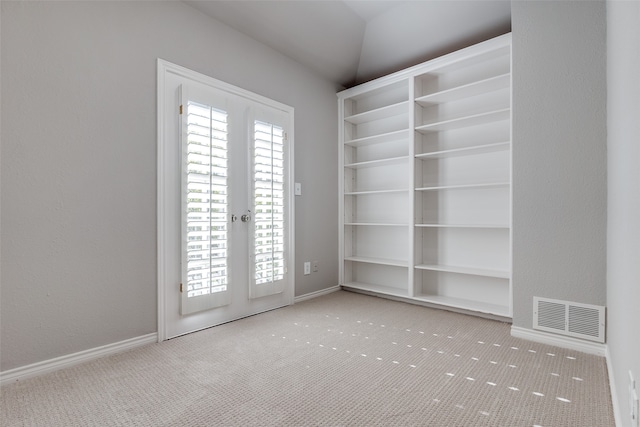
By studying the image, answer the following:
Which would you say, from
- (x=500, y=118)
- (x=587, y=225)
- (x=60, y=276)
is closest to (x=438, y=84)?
(x=500, y=118)

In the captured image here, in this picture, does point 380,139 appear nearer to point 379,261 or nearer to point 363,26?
point 363,26

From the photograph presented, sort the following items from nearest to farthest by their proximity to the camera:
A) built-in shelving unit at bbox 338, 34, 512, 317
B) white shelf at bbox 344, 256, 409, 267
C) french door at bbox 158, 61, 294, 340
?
french door at bbox 158, 61, 294, 340 < built-in shelving unit at bbox 338, 34, 512, 317 < white shelf at bbox 344, 256, 409, 267

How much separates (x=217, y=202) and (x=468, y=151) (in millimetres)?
2145

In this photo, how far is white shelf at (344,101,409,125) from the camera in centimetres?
332

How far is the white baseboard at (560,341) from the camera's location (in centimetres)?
200

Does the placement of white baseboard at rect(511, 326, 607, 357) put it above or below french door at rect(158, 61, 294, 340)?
below

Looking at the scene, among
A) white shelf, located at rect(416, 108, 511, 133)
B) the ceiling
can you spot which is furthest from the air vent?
the ceiling

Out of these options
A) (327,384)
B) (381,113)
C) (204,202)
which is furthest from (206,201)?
(381,113)

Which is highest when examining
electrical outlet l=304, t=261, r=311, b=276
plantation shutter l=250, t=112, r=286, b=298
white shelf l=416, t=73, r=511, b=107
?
white shelf l=416, t=73, r=511, b=107

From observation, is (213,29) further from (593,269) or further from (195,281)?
(593,269)

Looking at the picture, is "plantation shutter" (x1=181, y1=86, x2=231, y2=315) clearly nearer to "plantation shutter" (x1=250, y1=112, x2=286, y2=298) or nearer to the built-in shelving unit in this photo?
"plantation shutter" (x1=250, y1=112, x2=286, y2=298)

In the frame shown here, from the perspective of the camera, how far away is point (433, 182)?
3230mm

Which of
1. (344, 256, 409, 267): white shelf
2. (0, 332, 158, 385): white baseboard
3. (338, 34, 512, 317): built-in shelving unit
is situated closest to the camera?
(0, 332, 158, 385): white baseboard

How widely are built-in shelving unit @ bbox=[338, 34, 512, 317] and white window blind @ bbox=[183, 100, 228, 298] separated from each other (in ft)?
5.02
